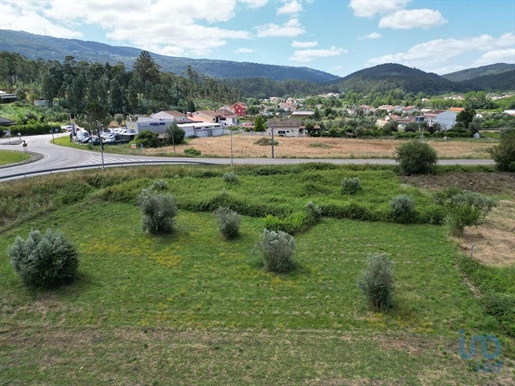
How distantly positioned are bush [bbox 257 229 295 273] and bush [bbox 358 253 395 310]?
4.33 metres

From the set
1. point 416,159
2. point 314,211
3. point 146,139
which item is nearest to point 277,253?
point 314,211

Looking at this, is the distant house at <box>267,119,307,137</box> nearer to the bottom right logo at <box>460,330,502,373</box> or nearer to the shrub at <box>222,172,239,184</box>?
the shrub at <box>222,172,239,184</box>

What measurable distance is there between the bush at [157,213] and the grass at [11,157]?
2344 cm

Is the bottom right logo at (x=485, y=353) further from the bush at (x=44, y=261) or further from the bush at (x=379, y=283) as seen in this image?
the bush at (x=44, y=261)

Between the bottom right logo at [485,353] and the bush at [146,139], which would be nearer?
the bottom right logo at [485,353]

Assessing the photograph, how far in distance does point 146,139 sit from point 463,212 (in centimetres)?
4614

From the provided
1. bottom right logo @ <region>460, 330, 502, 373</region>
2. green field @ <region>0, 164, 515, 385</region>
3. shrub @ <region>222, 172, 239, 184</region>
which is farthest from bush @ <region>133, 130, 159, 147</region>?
bottom right logo @ <region>460, 330, 502, 373</region>

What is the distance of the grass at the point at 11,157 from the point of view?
38.2 m

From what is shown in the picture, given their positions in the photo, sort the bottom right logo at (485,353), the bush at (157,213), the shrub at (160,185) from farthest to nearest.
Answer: the shrub at (160,185), the bush at (157,213), the bottom right logo at (485,353)

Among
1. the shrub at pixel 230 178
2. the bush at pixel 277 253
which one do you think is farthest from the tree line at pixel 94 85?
the bush at pixel 277 253

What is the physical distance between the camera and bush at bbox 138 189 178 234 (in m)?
22.6

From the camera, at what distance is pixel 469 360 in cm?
1174

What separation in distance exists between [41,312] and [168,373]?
7.26 meters

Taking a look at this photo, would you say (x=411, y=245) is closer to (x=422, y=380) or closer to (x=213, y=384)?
(x=422, y=380)
